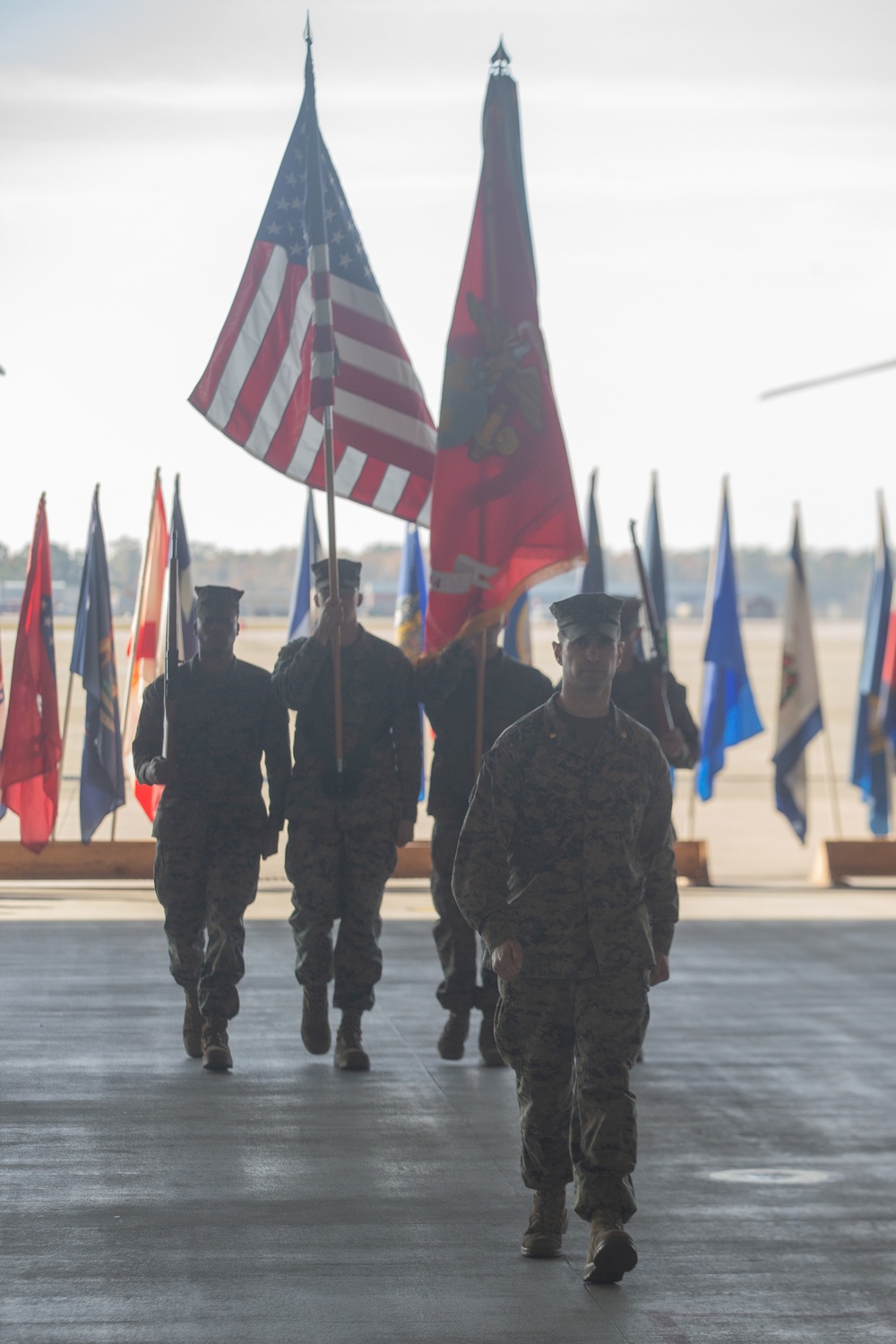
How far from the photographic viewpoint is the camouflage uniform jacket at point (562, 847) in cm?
414

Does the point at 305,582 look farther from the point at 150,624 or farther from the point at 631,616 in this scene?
the point at 631,616

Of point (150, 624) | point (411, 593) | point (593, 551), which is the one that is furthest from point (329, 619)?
point (411, 593)

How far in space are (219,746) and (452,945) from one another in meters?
1.17

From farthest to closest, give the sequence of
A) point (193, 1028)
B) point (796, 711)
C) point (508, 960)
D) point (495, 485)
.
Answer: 1. point (796, 711)
2. point (495, 485)
3. point (193, 1028)
4. point (508, 960)

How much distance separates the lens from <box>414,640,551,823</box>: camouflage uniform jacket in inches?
253

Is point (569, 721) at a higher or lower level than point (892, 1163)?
higher

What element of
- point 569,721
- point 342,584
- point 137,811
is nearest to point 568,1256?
point 569,721

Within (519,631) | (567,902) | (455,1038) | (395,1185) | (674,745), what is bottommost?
(395,1185)

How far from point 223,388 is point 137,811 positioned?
1433 centimetres

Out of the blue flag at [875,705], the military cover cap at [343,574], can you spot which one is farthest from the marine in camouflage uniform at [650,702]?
the blue flag at [875,705]

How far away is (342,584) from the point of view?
20.9ft

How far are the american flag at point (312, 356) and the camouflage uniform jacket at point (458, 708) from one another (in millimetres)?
833

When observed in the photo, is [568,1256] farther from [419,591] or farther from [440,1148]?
[419,591]

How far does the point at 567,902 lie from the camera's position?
416 cm
